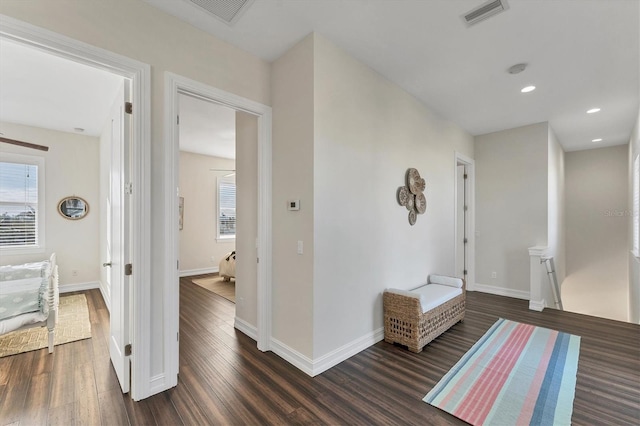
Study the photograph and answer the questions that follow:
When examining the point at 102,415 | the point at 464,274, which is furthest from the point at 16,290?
the point at 464,274

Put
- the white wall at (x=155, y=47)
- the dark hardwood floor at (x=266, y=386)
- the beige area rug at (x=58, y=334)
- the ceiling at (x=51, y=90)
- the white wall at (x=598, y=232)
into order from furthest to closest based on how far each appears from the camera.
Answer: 1. the white wall at (x=598, y=232)
2. the beige area rug at (x=58, y=334)
3. the ceiling at (x=51, y=90)
4. the dark hardwood floor at (x=266, y=386)
5. the white wall at (x=155, y=47)

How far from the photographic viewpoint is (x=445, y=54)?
2.78 metres

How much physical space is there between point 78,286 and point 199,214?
8.70ft

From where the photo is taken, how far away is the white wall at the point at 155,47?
177 cm

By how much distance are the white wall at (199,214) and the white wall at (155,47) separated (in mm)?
4685

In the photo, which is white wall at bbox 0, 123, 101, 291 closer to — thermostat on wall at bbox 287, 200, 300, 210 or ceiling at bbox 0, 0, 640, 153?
ceiling at bbox 0, 0, 640, 153

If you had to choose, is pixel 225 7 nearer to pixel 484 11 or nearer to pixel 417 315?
pixel 484 11

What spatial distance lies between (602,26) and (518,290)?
3.93 m

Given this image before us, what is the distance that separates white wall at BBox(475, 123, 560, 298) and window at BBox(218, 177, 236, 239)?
5678 millimetres

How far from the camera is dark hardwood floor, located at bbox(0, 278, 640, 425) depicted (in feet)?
6.30

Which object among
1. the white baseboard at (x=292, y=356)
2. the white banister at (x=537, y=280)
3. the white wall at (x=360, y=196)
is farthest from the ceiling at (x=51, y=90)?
the white banister at (x=537, y=280)

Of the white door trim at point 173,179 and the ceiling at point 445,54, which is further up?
the ceiling at point 445,54

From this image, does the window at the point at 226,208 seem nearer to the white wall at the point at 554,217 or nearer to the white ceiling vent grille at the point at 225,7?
the white ceiling vent grille at the point at 225,7

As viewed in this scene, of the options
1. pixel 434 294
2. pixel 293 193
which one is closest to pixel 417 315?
pixel 434 294
